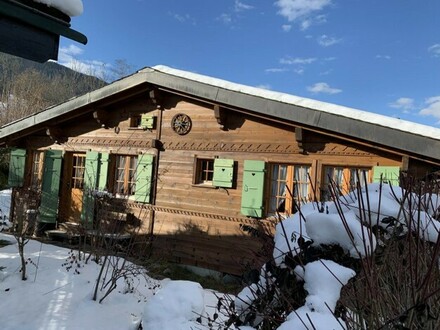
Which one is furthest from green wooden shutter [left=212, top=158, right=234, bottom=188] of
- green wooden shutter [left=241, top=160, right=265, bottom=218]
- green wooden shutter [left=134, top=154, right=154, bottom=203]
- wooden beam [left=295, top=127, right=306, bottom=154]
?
green wooden shutter [left=134, top=154, right=154, bottom=203]

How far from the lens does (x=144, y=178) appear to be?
28.9ft

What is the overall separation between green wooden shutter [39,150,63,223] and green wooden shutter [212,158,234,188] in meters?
4.93

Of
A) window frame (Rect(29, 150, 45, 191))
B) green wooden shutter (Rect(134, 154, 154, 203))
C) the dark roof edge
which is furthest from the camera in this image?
window frame (Rect(29, 150, 45, 191))

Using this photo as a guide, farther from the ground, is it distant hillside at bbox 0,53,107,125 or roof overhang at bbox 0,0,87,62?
distant hillside at bbox 0,53,107,125

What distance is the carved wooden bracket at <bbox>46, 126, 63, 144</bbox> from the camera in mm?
10523

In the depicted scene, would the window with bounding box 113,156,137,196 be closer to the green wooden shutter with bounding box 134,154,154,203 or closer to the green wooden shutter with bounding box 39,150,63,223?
the green wooden shutter with bounding box 134,154,154,203

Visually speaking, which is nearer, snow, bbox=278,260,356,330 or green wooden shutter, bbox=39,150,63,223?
snow, bbox=278,260,356,330

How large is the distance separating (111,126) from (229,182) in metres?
3.88

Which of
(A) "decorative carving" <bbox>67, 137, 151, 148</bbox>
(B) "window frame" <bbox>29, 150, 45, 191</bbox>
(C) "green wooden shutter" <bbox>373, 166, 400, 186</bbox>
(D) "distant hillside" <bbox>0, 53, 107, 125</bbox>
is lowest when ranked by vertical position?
(B) "window frame" <bbox>29, 150, 45, 191</bbox>

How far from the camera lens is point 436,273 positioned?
1700 mm

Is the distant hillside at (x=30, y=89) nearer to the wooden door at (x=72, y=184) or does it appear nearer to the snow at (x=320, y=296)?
the wooden door at (x=72, y=184)

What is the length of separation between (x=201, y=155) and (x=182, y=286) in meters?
4.64

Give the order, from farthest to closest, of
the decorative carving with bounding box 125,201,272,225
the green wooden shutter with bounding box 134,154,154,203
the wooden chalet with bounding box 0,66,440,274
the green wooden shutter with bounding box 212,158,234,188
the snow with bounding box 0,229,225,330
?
1. the green wooden shutter with bounding box 134,154,154,203
2. the green wooden shutter with bounding box 212,158,234,188
3. the decorative carving with bounding box 125,201,272,225
4. the wooden chalet with bounding box 0,66,440,274
5. the snow with bounding box 0,229,225,330

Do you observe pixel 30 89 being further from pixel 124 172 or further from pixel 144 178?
pixel 144 178
